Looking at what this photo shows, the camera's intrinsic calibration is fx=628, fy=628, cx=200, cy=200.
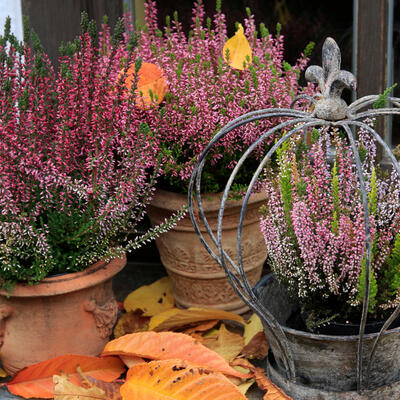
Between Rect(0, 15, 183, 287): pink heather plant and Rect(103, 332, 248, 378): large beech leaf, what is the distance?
0.28 metres

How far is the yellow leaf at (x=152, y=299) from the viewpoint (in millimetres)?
2377

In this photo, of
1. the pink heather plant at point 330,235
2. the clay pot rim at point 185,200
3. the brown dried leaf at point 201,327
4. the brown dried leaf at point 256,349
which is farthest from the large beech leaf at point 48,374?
the pink heather plant at point 330,235

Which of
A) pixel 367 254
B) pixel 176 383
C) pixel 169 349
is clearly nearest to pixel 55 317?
pixel 169 349

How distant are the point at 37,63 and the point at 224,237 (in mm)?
863

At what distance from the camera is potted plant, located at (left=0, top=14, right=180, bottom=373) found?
1.85 meters

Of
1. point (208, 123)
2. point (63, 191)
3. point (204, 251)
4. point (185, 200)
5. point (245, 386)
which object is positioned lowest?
point (245, 386)

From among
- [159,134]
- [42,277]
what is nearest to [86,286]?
[42,277]

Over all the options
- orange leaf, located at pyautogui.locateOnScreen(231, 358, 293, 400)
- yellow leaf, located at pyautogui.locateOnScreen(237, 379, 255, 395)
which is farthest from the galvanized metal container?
yellow leaf, located at pyautogui.locateOnScreen(237, 379, 255, 395)

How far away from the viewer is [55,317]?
1.97m

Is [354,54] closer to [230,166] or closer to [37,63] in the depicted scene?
[230,166]

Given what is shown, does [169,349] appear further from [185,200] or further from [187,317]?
[185,200]

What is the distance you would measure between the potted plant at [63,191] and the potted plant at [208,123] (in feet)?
0.46

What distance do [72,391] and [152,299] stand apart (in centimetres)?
69

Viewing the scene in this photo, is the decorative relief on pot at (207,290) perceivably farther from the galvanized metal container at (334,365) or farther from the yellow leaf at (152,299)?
the galvanized metal container at (334,365)
